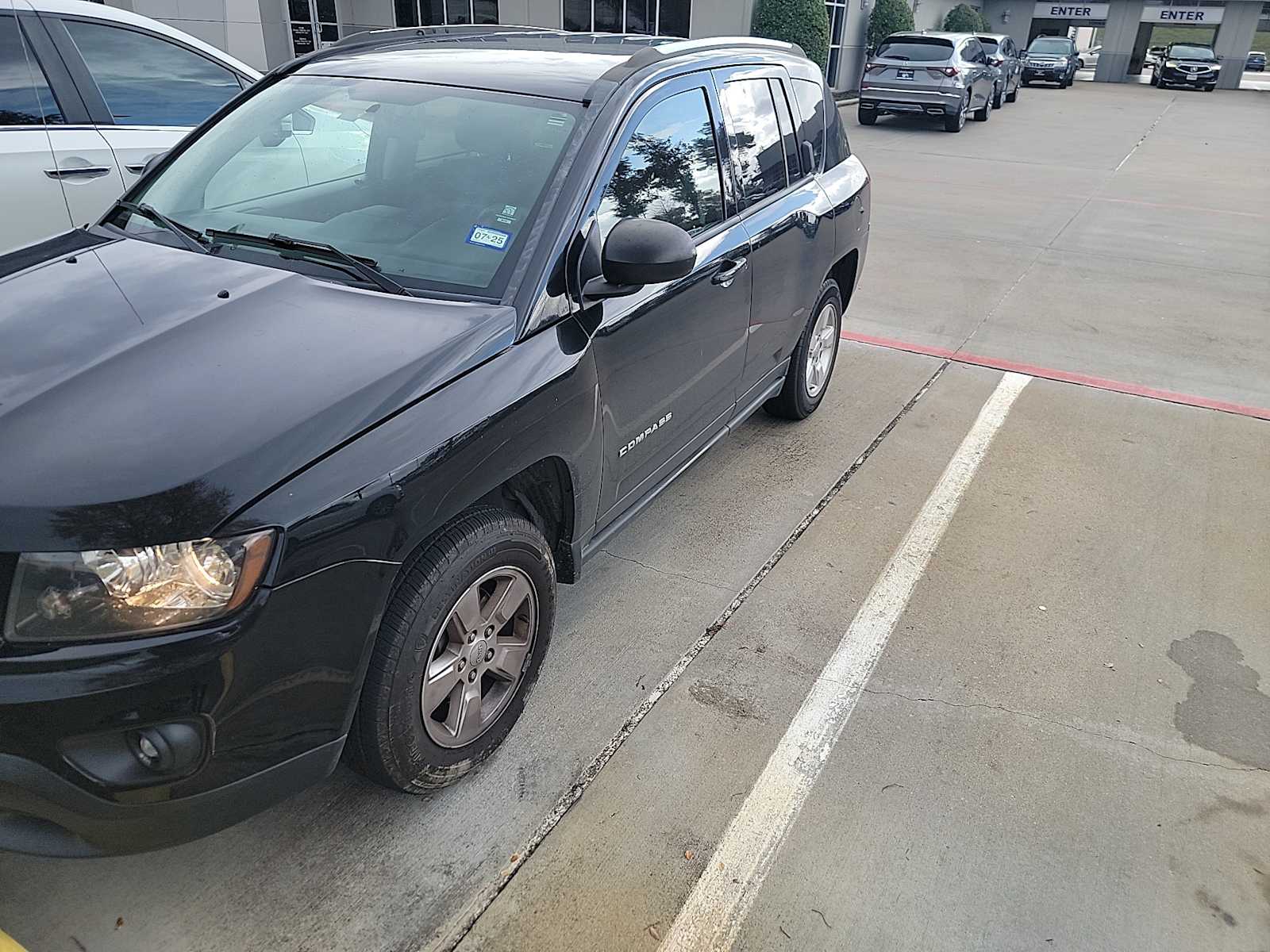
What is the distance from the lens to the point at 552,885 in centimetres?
234

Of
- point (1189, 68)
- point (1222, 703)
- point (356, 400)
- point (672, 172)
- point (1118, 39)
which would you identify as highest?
point (1118, 39)

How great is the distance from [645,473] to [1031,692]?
1485mm

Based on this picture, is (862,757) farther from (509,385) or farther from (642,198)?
(642,198)

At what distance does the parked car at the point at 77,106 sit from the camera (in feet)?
14.6

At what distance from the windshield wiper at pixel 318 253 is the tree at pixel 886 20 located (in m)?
25.7

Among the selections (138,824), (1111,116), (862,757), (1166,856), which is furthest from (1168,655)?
(1111,116)

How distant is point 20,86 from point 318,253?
2957mm

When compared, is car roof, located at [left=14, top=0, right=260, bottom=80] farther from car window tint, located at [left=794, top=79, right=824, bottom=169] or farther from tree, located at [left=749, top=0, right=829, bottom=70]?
tree, located at [left=749, top=0, right=829, bottom=70]

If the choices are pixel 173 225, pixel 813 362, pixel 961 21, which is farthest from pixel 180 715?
pixel 961 21

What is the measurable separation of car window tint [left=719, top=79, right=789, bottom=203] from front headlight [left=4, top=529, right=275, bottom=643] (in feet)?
8.48

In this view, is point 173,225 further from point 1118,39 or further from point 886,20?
point 1118,39

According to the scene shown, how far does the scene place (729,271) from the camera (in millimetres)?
3521

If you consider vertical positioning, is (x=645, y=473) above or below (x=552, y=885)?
above

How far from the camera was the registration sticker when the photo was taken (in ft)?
8.74
